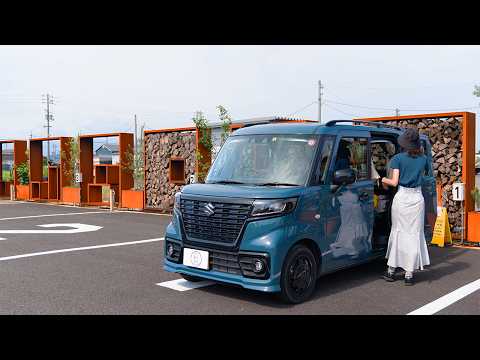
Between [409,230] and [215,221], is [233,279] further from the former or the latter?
[409,230]

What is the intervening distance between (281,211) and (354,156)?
1.68m

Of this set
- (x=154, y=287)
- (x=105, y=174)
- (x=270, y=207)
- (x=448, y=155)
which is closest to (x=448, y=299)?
(x=270, y=207)

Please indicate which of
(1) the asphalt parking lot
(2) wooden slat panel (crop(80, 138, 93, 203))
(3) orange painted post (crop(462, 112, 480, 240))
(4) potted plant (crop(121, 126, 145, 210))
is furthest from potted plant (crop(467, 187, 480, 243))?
(2) wooden slat panel (crop(80, 138, 93, 203))

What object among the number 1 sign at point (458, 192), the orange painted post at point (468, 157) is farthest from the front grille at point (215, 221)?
the orange painted post at point (468, 157)

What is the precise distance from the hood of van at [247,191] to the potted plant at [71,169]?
47.0ft

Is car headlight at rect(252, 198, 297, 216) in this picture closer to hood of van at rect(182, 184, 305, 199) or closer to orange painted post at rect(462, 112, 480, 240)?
hood of van at rect(182, 184, 305, 199)

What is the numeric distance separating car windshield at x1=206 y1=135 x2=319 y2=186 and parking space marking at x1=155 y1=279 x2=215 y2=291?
1306 millimetres

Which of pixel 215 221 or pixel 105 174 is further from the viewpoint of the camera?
pixel 105 174

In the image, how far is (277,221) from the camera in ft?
15.9

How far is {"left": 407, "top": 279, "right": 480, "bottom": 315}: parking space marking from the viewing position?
4.88 metres

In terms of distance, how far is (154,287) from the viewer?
5.82 metres

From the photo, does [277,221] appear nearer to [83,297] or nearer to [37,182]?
[83,297]

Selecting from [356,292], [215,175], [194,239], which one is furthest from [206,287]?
[356,292]
